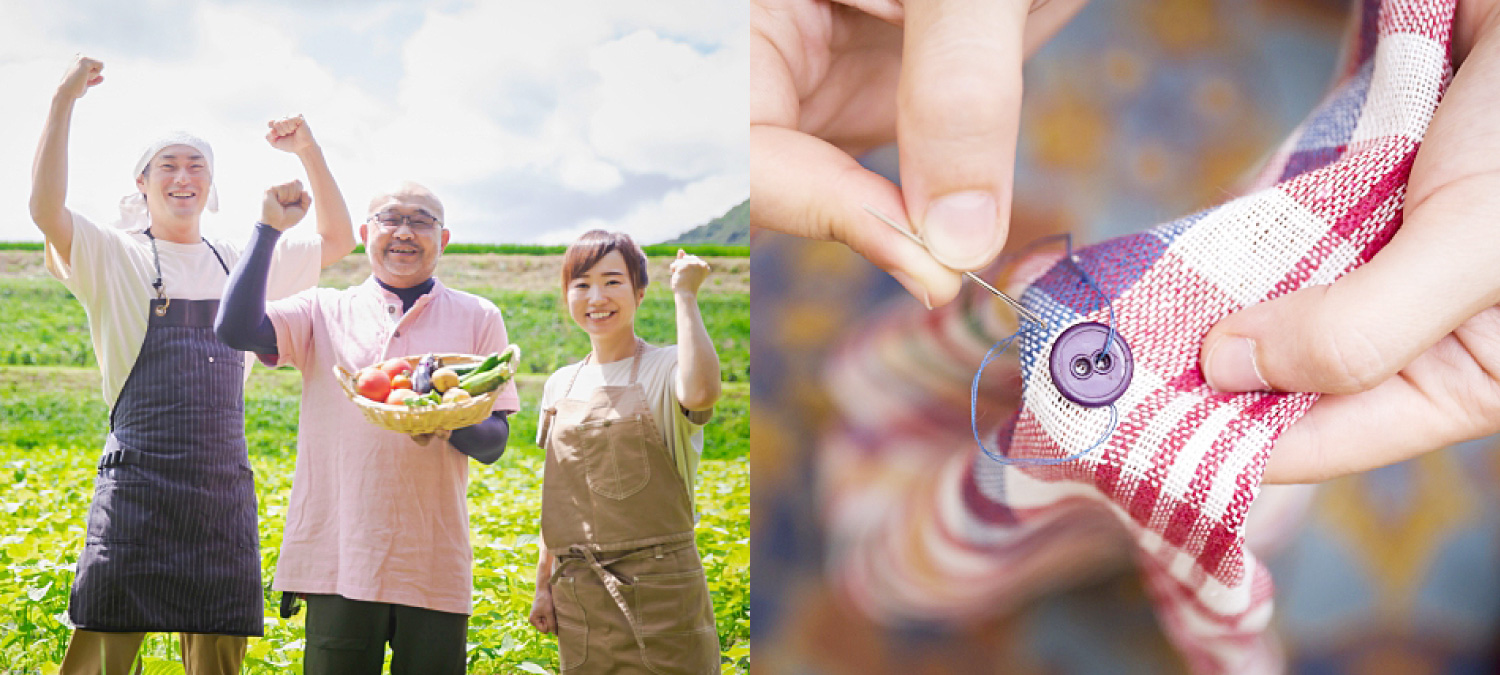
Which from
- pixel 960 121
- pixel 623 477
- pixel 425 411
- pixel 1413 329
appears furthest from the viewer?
pixel 623 477

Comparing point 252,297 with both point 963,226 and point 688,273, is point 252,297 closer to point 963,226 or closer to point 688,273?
point 688,273

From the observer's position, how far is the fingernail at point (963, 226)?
2.31 feet

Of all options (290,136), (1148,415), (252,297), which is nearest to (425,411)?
(252,297)

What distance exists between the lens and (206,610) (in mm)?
1076

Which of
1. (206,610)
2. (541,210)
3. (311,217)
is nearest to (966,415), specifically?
(541,210)

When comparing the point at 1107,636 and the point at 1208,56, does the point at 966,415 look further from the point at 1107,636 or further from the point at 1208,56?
the point at 1208,56

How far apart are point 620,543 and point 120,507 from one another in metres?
0.57

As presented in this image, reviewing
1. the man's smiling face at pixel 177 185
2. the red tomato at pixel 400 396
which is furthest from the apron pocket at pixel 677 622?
the man's smiling face at pixel 177 185

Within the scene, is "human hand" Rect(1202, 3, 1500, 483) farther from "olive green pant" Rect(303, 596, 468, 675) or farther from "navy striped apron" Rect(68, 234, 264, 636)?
"navy striped apron" Rect(68, 234, 264, 636)

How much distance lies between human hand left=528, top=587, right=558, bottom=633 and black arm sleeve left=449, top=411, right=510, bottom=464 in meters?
0.18

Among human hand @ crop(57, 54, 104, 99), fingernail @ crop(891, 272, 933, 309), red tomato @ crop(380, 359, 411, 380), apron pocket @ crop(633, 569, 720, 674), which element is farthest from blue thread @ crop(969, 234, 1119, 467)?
human hand @ crop(57, 54, 104, 99)

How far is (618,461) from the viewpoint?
1.08 meters

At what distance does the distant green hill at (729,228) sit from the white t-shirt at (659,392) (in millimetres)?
137

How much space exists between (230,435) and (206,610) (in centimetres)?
21
